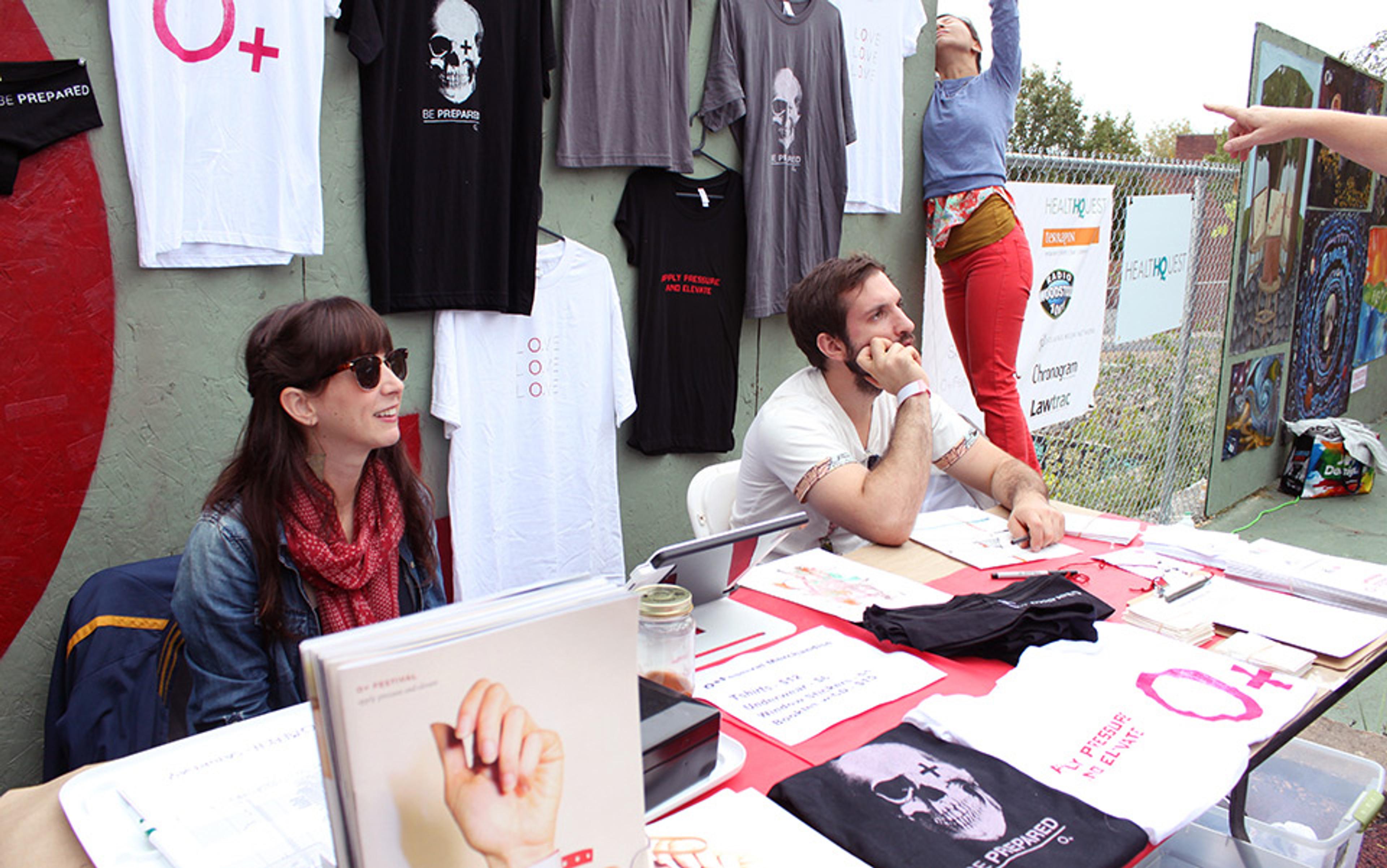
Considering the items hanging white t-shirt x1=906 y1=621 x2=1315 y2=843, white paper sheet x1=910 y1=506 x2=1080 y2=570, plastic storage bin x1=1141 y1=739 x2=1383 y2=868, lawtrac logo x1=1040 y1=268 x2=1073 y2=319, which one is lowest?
plastic storage bin x1=1141 y1=739 x2=1383 y2=868

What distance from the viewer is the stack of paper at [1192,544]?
2131 millimetres

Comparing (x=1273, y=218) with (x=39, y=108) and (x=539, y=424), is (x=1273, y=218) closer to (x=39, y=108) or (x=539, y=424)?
(x=539, y=424)

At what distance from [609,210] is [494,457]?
1.09 meters

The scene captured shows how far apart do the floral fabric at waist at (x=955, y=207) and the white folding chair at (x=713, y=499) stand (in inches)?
87.9

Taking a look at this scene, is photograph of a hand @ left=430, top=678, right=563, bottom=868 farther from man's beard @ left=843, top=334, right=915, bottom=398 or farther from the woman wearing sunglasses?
man's beard @ left=843, top=334, right=915, bottom=398

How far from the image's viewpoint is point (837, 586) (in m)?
1.94

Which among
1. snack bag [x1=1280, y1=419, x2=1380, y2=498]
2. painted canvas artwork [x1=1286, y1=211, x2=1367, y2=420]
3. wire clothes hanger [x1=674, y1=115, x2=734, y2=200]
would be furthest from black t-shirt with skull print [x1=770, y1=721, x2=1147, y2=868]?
painted canvas artwork [x1=1286, y1=211, x2=1367, y2=420]

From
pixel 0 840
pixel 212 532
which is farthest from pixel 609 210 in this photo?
pixel 0 840

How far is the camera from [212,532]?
176 cm

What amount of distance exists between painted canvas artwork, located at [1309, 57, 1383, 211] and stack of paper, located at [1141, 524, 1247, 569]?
18.5 ft

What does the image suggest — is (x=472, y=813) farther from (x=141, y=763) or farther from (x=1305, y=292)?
(x=1305, y=292)

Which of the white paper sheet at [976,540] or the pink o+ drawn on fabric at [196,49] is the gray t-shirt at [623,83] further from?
the white paper sheet at [976,540]

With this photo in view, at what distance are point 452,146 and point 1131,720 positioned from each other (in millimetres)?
2501

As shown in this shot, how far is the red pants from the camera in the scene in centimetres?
402
